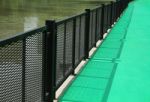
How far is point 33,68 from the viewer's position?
577 cm

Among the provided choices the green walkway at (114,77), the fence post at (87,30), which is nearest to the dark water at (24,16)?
the green walkway at (114,77)

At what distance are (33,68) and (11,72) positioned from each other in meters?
1.00

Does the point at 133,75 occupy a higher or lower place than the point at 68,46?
lower

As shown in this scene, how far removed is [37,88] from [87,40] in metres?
5.96

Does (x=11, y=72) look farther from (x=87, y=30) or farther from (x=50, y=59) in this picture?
(x=87, y=30)

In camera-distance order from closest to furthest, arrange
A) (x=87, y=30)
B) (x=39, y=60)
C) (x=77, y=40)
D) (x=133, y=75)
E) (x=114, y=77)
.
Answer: (x=39, y=60) → (x=114, y=77) → (x=133, y=75) → (x=77, y=40) → (x=87, y=30)

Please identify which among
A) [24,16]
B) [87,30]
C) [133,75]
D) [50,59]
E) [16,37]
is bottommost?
[24,16]

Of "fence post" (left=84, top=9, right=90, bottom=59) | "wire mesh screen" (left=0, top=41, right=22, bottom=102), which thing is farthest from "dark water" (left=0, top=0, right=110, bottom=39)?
"wire mesh screen" (left=0, top=41, right=22, bottom=102)

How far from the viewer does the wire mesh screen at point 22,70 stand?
459 centimetres

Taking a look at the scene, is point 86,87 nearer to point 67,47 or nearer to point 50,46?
point 67,47

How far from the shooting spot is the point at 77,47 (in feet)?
33.4

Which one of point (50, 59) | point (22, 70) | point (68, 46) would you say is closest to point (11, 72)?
point (22, 70)

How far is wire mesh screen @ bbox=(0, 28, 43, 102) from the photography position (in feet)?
15.1

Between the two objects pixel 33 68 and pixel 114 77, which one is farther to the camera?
pixel 114 77
